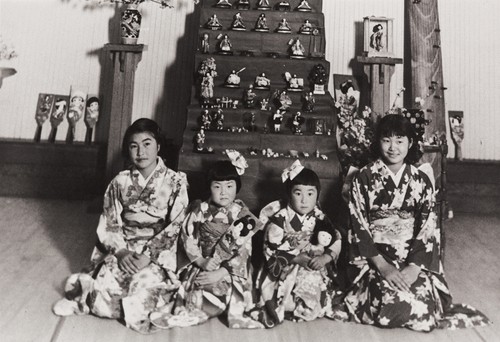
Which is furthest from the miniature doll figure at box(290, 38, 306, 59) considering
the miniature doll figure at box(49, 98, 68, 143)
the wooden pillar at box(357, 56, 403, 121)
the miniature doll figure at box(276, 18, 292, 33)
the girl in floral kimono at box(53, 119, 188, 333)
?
the miniature doll figure at box(49, 98, 68, 143)

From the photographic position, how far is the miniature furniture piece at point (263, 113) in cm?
372

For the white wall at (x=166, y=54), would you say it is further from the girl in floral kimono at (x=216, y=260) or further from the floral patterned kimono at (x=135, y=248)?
the girl in floral kimono at (x=216, y=260)

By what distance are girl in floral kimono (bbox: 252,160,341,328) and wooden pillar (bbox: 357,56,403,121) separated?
2133 millimetres

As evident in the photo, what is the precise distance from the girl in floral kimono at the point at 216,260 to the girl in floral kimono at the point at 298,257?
0.33ft

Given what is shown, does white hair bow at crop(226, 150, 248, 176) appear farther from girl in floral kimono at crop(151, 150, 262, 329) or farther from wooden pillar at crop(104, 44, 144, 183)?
wooden pillar at crop(104, 44, 144, 183)

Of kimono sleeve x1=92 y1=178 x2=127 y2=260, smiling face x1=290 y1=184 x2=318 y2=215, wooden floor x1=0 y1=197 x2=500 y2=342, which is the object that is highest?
smiling face x1=290 y1=184 x2=318 y2=215

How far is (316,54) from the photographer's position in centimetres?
463

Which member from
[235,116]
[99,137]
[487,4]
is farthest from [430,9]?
[99,137]

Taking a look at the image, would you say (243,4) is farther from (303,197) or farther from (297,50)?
(303,197)

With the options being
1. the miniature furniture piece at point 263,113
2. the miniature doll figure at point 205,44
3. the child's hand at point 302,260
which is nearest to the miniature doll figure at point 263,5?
the miniature furniture piece at point 263,113

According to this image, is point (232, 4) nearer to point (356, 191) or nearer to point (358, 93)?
point (358, 93)

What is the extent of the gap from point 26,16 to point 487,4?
4818 mm

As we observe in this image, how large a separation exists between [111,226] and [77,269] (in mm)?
660

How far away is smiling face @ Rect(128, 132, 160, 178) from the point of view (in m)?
3.00
